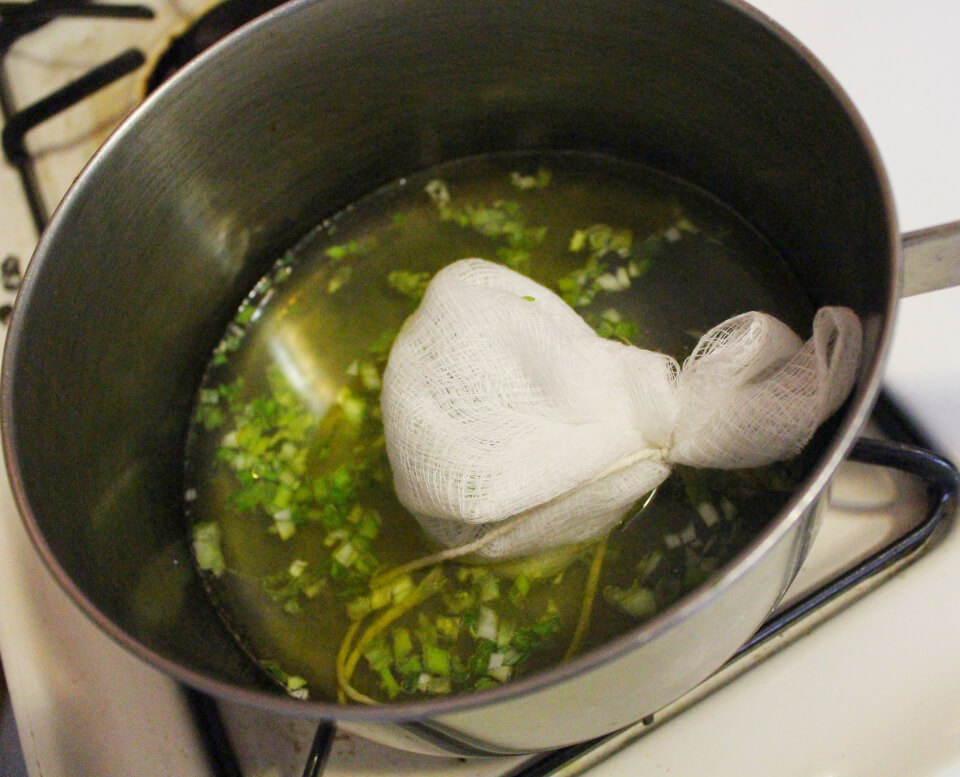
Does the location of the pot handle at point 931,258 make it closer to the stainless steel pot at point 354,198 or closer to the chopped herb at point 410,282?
the stainless steel pot at point 354,198

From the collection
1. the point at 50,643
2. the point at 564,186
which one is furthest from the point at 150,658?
the point at 564,186

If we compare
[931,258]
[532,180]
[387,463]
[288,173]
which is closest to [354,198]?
[288,173]

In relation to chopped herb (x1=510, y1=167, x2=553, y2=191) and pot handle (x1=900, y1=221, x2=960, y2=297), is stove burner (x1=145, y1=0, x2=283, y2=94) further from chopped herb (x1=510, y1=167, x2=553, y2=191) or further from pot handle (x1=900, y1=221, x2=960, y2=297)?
pot handle (x1=900, y1=221, x2=960, y2=297)

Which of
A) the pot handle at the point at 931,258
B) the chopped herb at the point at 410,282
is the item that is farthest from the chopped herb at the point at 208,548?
the pot handle at the point at 931,258

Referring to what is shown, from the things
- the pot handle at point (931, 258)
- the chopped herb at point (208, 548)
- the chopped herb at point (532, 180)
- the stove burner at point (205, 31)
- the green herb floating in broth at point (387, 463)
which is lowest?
the chopped herb at point (208, 548)

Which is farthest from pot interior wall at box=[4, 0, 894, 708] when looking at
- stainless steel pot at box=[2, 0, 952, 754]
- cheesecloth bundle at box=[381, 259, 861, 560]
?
cheesecloth bundle at box=[381, 259, 861, 560]

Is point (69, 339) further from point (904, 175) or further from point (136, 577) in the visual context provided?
point (904, 175)
